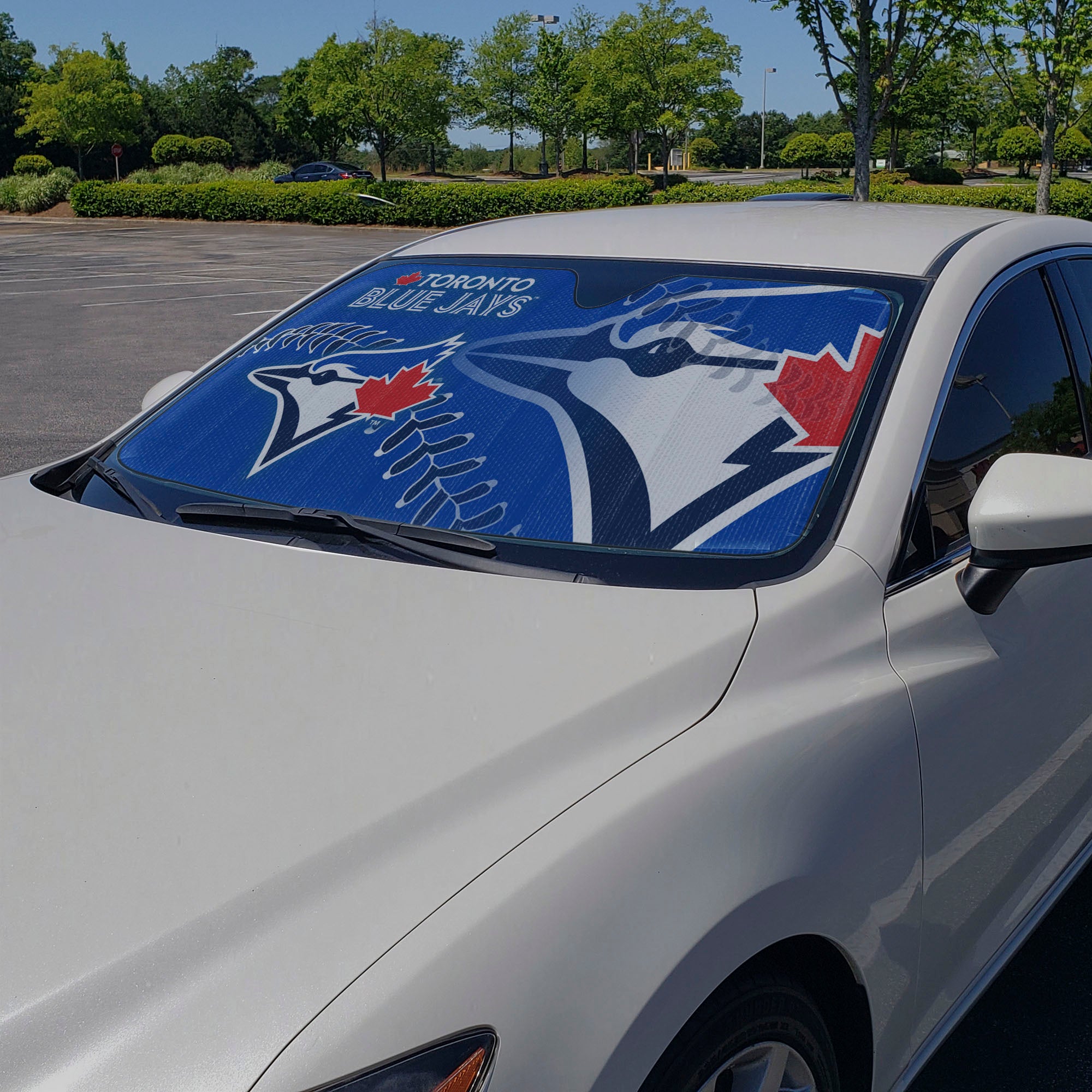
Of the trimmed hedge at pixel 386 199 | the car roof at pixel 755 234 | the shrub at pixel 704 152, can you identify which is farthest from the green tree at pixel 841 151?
the car roof at pixel 755 234

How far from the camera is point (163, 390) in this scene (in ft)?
9.61

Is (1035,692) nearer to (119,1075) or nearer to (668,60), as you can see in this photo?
(119,1075)

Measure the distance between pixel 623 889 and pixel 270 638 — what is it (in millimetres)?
692

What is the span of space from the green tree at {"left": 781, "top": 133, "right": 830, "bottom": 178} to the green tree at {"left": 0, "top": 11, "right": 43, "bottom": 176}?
137ft

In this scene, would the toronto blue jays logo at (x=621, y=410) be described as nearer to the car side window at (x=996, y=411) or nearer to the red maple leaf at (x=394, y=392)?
the red maple leaf at (x=394, y=392)

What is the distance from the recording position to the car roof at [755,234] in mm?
2305

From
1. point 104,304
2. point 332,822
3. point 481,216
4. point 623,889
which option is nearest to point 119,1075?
point 332,822

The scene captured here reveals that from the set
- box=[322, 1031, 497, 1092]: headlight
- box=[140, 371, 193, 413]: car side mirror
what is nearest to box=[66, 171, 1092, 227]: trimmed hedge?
box=[140, 371, 193, 413]: car side mirror

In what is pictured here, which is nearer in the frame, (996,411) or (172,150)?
(996,411)

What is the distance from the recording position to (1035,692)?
204 cm

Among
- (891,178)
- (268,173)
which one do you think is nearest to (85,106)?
(268,173)

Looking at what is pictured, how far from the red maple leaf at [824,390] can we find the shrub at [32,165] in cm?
5627

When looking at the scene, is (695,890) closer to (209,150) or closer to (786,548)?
(786,548)

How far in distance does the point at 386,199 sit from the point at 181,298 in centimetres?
1733
